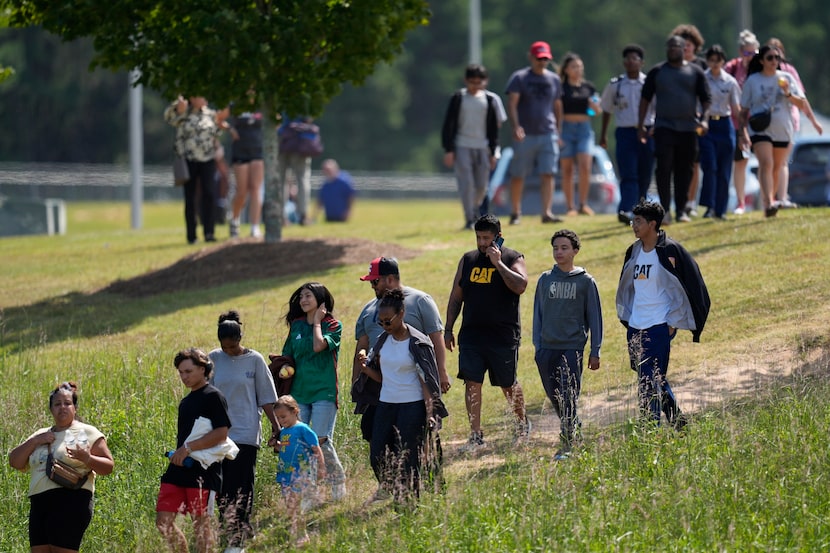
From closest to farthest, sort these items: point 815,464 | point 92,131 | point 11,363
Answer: point 815,464
point 11,363
point 92,131

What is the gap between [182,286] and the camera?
17219mm

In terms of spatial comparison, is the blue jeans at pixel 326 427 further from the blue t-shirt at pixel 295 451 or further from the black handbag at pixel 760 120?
the black handbag at pixel 760 120

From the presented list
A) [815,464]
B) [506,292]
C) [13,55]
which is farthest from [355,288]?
[13,55]

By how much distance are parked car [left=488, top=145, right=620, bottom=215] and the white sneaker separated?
1384cm

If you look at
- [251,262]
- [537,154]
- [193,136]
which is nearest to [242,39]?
[251,262]

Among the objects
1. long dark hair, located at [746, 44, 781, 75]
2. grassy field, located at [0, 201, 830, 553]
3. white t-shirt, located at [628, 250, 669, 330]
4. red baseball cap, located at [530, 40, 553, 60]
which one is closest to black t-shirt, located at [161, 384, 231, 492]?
grassy field, located at [0, 201, 830, 553]

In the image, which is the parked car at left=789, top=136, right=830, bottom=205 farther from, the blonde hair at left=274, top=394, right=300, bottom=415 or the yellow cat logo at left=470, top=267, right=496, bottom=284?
the blonde hair at left=274, top=394, right=300, bottom=415

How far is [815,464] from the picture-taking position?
371 inches

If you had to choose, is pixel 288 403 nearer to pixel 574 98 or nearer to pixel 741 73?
pixel 741 73

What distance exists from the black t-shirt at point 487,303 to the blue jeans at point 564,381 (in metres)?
0.33

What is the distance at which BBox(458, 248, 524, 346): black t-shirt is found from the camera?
10.6m

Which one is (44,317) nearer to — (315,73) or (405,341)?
(315,73)

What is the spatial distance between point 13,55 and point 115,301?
45242 millimetres

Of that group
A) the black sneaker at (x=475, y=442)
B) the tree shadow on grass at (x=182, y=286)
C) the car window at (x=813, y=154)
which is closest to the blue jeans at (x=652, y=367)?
→ the black sneaker at (x=475, y=442)
